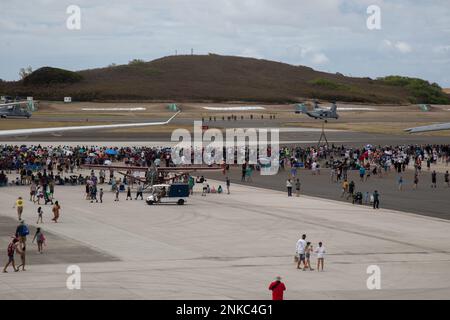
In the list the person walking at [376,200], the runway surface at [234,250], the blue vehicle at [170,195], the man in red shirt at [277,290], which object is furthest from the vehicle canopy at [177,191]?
the man in red shirt at [277,290]

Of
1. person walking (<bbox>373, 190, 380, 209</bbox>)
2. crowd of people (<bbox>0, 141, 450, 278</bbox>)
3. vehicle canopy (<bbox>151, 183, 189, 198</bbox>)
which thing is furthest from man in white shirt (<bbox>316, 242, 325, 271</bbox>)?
vehicle canopy (<bbox>151, 183, 189, 198</bbox>)

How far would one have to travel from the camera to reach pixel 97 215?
36.8m

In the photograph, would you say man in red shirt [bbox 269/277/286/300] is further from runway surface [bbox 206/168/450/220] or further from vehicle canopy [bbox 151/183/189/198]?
vehicle canopy [bbox 151/183/189/198]

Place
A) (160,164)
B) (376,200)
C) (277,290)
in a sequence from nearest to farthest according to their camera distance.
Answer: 1. (277,290)
2. (376,200)
3. (160,164)

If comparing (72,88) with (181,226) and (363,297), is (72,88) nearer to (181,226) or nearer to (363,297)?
(181,226)

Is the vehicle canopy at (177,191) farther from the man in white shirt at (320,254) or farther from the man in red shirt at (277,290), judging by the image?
the man in red shirt at (277,290)

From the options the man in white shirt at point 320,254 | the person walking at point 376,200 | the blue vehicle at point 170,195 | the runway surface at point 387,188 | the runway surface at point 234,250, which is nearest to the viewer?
the runway surface at point 234,250

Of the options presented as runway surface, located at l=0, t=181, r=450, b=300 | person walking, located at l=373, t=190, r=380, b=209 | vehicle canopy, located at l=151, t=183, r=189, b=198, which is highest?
vehicle canopy, located at l=151, t=183, r=189, b=198

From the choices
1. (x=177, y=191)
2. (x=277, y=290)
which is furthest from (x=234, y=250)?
(x=177, y=191)

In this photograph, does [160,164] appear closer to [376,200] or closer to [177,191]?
→ [177,191]

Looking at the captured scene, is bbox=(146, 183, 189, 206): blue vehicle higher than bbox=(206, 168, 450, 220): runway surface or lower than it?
higher

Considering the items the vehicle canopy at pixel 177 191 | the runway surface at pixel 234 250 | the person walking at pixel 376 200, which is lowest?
the runway surface at pixel 234 250
